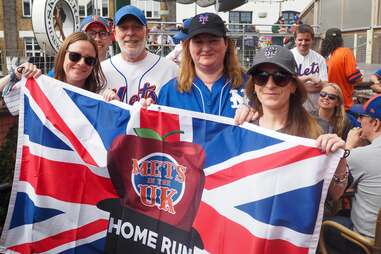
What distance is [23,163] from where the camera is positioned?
3.17 m

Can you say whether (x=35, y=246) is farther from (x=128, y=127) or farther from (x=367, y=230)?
(x=367, y=230)

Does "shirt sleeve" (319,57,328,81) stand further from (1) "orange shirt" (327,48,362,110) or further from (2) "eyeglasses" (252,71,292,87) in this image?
(2) "eyeglasses" (252,71,292,87)

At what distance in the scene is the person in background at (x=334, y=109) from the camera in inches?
167

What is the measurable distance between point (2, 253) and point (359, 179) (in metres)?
2.47

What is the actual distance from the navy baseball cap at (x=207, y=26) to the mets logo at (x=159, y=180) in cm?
85

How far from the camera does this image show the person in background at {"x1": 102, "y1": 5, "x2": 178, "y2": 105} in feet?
11.6

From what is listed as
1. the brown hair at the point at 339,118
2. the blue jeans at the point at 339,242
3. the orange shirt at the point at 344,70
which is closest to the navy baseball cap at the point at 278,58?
the blue jeans at the point at 339,242

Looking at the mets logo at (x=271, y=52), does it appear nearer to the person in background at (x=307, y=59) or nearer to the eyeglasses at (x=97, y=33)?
the eyeglasses at (x=97, y=33)

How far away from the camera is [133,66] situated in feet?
12.0

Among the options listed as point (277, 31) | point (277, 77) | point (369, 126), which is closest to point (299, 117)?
point (277, 77)

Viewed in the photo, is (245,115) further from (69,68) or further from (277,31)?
(277,31)

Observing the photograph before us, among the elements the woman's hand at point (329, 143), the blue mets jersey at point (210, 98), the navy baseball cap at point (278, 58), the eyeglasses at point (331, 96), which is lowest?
the woman's hand at point (329, 143)

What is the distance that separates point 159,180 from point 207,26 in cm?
104

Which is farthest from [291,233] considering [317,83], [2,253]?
[317,83]
